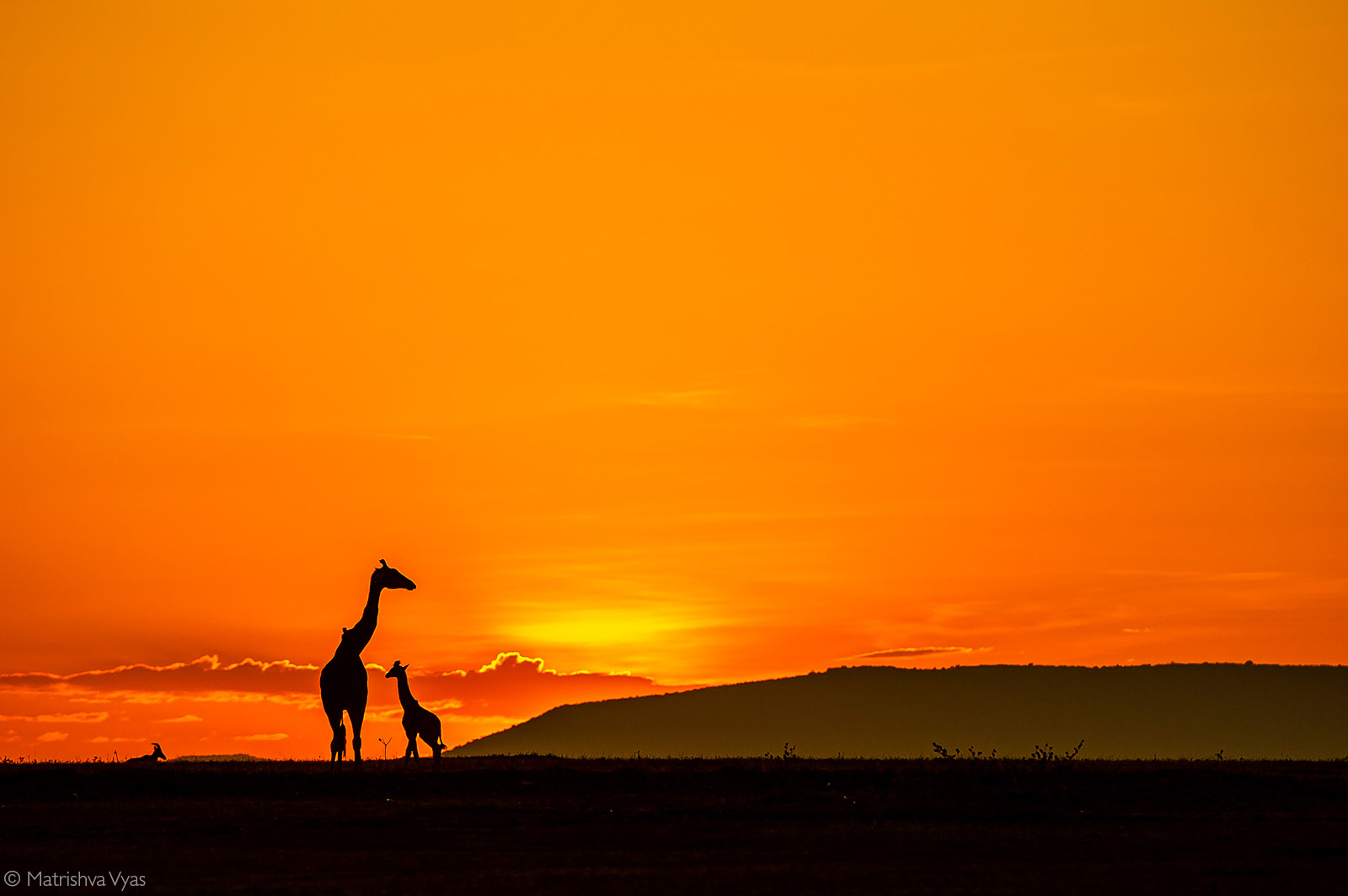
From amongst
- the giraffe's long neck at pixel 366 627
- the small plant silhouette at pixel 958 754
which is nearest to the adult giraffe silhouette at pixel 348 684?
the giraffe's long neck at pixel 366 627

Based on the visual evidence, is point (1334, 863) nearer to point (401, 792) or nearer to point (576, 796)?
point (576, 796)

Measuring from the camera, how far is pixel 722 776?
3322 centimetres

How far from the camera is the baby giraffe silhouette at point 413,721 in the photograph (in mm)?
37344

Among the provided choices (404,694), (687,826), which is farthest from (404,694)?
Result: (687,826)

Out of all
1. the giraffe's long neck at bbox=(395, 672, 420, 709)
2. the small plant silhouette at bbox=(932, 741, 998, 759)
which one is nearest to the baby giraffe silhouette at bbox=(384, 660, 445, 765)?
the giraffe's long neck at bbox=(395, 672, 420, 709)

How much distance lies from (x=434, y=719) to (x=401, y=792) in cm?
644

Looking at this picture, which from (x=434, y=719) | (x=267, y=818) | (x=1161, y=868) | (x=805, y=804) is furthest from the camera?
(x=434, y=719)

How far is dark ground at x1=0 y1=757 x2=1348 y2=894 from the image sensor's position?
22781 millimetres

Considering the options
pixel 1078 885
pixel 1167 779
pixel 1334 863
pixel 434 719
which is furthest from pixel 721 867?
pixel 434 719

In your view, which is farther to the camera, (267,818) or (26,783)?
(26,783)

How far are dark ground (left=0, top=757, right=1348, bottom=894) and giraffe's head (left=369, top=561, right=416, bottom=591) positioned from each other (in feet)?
12.9

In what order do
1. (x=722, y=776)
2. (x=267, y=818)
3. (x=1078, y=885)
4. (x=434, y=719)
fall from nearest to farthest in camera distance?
(x=1078, y=885) < (x=267, y=818) < (x=722, y=776) < (x=434, y=719)

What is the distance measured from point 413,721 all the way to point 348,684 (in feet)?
7.70

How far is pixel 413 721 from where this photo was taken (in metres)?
37.4
